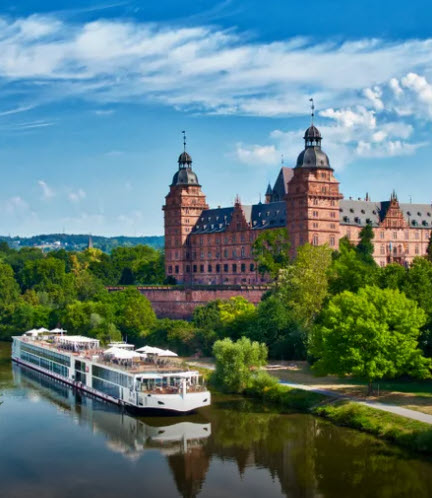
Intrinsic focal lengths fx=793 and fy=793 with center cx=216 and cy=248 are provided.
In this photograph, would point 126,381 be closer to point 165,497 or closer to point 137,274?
point 165,497

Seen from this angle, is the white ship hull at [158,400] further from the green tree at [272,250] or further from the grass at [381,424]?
the green tree at [272,250]

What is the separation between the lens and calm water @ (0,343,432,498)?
39.5 m

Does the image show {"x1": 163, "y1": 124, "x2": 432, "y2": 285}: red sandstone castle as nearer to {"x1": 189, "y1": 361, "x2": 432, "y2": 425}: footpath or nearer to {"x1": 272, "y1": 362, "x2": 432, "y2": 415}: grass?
{"x1": 272, "y1": 362, "x2": 432, "y2": 415}: grass

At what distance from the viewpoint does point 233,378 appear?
61094mm

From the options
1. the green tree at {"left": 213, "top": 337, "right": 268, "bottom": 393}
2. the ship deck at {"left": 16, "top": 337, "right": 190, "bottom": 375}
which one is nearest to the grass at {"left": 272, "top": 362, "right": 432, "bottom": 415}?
the green tree at {"left": 213, "top": 337, "right": 268, "bottom": 393}

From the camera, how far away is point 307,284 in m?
79.9

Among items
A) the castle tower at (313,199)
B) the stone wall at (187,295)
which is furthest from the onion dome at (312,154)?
the stone wall at (187,295)

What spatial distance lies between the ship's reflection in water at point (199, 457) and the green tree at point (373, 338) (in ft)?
16.1

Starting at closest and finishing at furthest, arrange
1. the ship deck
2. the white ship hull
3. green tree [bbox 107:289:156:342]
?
the white ship hull, the ship deck, green tree [bbox 107:289:156:342]

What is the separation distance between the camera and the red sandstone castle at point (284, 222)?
101 metres

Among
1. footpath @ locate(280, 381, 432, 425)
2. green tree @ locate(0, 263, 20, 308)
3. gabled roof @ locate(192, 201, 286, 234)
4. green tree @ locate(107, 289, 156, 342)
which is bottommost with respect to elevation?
footpath @ locate(280, 381, 432, 425)

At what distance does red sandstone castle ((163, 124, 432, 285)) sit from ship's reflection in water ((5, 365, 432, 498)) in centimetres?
4727

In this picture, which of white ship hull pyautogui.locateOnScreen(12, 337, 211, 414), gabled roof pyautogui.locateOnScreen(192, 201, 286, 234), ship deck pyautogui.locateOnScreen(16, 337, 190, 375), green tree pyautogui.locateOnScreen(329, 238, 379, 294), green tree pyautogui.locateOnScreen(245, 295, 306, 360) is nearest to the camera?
white ship hull pyautogui.locateOnScreen(12, 337, 211, 414)

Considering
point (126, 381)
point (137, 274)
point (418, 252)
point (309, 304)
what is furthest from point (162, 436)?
point (137, 274)
